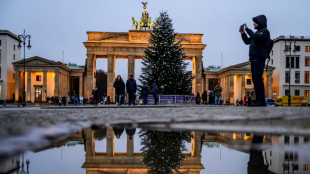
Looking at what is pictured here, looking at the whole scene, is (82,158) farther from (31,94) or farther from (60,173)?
(31,94)

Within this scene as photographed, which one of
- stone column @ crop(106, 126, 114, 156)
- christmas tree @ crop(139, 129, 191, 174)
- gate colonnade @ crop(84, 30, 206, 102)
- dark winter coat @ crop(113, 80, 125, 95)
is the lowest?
stone column @ crop(106, 126, 114, 156)

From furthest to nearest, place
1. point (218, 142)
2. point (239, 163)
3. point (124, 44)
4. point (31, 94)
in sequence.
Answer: point (31, 94), point (124, 44), point (218, 142), point (239, 163)

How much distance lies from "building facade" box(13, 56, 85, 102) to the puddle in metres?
61.0

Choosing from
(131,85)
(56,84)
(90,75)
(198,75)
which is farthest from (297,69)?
(131,85)

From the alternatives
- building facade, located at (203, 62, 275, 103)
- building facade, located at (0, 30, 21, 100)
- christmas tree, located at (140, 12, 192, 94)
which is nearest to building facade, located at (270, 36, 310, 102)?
building facade, located at (203, 62, 275, 103)

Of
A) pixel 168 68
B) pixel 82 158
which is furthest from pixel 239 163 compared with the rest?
pixel 168 68

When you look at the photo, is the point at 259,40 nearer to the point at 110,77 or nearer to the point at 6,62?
the point at 110,77

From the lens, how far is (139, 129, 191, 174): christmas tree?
2.42m

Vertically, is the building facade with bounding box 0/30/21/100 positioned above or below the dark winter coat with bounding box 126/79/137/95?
above

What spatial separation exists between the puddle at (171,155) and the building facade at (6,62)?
70994 millimetres

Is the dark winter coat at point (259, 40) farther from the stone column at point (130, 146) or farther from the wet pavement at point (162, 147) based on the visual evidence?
the stone column at point (130, 146)

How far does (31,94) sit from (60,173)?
241 ft

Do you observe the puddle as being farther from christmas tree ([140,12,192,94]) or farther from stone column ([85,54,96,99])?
stone column ([85,54,96,99])

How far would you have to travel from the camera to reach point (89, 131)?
4414 millimetres
